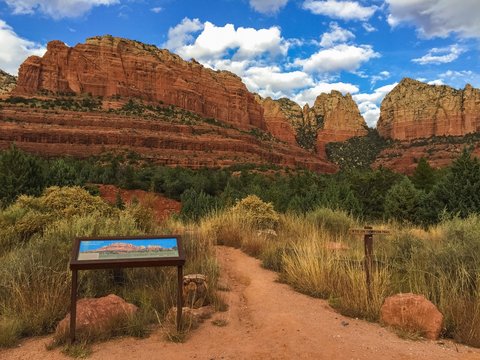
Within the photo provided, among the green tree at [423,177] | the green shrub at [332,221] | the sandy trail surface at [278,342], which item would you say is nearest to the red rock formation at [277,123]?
the green tree at [423,177]

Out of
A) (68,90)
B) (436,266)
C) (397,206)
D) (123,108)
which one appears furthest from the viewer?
(68,90)

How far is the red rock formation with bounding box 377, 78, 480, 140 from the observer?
422ft

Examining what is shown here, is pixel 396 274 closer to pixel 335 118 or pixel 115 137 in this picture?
pixel 115 137

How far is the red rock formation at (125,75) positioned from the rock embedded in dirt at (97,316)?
300ft

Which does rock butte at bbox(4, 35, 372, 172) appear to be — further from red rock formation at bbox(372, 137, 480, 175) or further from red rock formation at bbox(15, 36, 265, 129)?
red rock formation at bbox(372, 137, 480, 175)

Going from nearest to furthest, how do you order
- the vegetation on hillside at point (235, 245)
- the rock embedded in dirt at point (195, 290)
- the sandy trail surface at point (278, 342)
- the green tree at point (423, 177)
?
the sandy trail surface at point (278, 342) < the vegetation on hillside at point (235, 245) < the rock embedded in dirt at point (195, 290) < the green tree at point (423, 177)

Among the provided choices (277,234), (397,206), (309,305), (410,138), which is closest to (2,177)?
(277,234)

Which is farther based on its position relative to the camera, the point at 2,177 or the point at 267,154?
the point at 267,154

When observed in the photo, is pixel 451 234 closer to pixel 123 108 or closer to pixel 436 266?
pixel 436 266

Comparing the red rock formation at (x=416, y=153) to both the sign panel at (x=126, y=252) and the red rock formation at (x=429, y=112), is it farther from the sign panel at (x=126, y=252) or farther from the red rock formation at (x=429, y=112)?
the sign panel at (x=126, y=252)

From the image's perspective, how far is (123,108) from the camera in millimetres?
83438

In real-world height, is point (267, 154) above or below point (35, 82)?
below

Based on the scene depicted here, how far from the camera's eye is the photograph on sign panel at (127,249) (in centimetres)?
455

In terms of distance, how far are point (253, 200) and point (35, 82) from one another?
293 feet
